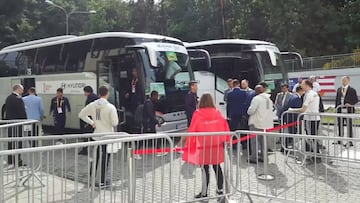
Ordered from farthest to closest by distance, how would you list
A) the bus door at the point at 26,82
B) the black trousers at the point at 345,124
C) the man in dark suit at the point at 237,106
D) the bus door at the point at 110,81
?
the bus door at the point at 26,82, the bus door at the point at 110,81, the man in dark suit at the point at 237,106, the black trousers at the point at 345,124

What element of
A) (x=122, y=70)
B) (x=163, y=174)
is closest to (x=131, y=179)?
(x=163, y=174)

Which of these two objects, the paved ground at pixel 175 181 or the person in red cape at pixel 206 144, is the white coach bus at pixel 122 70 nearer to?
the paved ground at pixel 175 181

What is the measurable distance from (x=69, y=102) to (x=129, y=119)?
2902 mm

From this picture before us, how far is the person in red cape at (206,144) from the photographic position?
6430 millimetres

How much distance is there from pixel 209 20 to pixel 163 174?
52.3m

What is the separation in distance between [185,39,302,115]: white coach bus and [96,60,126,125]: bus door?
382 cm

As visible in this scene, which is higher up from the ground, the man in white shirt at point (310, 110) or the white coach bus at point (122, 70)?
the white coach bus at point (122, 70)

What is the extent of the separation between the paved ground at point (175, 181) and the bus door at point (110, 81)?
4.98 meters

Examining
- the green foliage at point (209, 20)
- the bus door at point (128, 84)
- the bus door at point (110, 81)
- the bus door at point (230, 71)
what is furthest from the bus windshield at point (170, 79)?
the green foliage at point (209, 20)

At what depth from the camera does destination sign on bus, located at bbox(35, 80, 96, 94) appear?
13627mm

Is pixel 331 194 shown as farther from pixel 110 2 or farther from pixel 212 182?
pixel 110 2

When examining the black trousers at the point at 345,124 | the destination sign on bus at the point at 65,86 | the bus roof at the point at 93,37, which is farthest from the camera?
the destination sign on bus at the point at 65,86

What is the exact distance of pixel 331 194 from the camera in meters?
6.79

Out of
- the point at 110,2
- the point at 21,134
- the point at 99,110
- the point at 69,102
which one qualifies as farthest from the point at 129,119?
the point at 110,2
